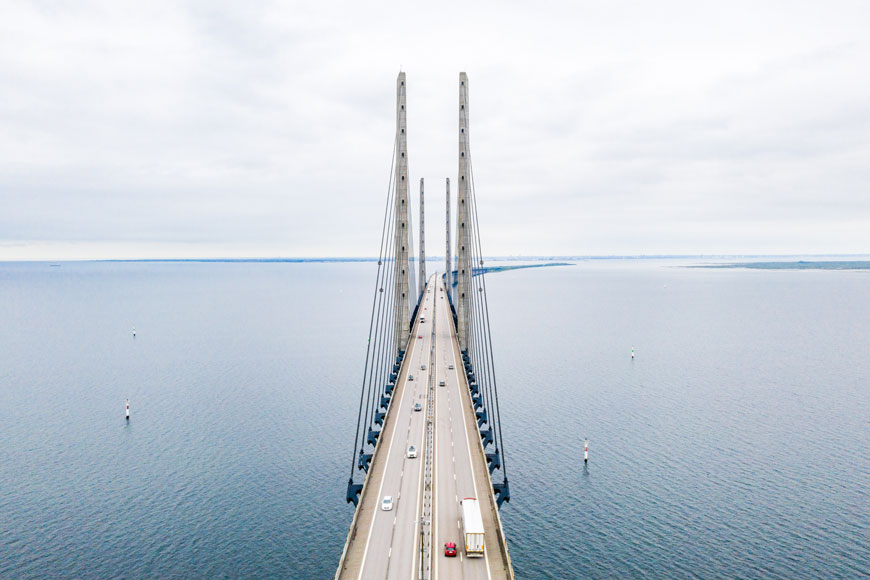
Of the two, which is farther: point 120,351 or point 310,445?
point 120,351

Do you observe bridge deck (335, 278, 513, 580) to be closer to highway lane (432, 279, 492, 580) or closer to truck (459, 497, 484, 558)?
highway lane (432, 279, 492, 580)

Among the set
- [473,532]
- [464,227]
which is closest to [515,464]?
[473,532]

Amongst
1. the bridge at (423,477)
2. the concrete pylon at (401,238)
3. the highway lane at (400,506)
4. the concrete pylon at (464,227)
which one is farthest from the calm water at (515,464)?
the concrete pylon at (401,238)

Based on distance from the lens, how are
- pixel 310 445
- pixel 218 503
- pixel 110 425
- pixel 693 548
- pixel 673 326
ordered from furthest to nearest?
pixel 673 326
pixel 110 425
pixel 310 445
pixel 218 503
pixel 693 548

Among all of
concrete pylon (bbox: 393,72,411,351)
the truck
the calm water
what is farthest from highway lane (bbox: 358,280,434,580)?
concrete pylon (bbox: 393,72,411,351)

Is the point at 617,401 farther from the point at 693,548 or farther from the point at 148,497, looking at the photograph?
the point at 148,497

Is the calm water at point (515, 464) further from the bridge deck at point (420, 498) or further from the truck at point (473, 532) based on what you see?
the truck at point (473, 532)

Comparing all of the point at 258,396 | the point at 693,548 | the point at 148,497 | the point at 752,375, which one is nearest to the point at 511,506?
the point at 693,548
